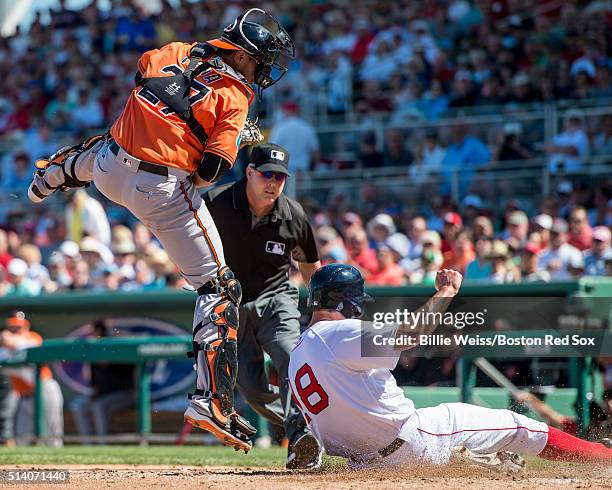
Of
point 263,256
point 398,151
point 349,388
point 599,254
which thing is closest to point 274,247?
point 263,256

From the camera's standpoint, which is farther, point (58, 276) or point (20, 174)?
point (20, 174)

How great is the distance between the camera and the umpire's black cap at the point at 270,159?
22.6 feet

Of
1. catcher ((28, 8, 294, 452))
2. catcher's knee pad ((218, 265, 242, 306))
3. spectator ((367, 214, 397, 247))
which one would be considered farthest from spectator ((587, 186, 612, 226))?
catcher's knee pad ((218, 265, 242, 306))

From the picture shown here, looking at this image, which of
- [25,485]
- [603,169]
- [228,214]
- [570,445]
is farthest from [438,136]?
[25,485]

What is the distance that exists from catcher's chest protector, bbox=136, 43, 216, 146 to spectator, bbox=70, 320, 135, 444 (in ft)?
20.2

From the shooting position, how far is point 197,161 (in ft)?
19.2

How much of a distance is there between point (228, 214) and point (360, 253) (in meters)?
4.42

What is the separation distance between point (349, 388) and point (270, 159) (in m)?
1.93

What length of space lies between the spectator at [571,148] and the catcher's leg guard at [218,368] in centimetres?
674

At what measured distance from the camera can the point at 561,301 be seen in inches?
337

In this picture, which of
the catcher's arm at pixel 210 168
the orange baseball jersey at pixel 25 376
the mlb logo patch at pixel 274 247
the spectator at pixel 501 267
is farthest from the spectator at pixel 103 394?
the catcher's arm at pixel 210 168

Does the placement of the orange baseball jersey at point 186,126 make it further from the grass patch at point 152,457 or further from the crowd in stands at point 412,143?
the crowd in stands at point 412,143

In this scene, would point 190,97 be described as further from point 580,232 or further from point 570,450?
point 580,232

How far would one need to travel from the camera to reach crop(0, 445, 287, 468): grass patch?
7.33 m
